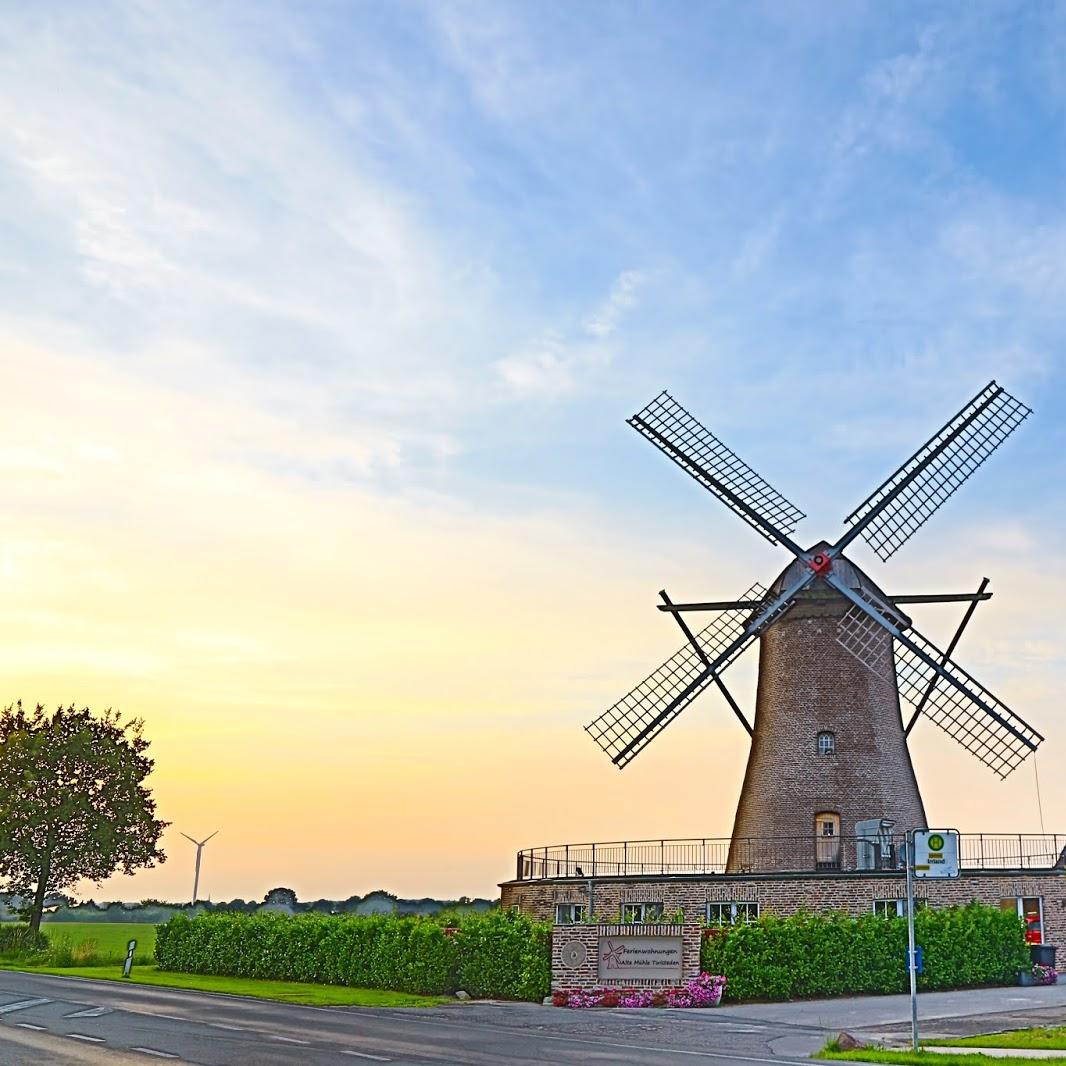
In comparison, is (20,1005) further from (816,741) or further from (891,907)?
(891,907)

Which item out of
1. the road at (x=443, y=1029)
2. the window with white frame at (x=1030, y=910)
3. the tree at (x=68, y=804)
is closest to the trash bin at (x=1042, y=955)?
the window with white frame at (x=1030, y=910)

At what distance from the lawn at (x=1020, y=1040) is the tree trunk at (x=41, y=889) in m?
45.0

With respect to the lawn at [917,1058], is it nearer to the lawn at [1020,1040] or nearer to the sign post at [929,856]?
the lawn at [1020,1040]

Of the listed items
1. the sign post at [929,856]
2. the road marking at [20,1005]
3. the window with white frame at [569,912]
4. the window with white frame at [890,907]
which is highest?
the sign post at [929,856]

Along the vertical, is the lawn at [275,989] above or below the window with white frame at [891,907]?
below

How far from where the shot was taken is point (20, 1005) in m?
25.9

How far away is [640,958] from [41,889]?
35652 mm

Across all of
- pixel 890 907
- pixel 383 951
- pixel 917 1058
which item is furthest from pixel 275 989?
pixel 917 1058

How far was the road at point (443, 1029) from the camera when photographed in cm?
1680

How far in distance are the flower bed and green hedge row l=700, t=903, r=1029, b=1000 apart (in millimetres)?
446

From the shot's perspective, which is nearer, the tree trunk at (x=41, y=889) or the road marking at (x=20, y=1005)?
the road marking at (x=20, y=1005)

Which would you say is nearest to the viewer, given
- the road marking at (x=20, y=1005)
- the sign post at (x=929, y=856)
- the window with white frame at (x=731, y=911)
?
the sign post at (x=929, y=856)

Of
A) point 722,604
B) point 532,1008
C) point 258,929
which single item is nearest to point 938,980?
point 532,1008

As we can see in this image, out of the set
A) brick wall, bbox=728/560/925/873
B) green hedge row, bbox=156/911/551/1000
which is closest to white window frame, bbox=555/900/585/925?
brick wall, bbox=728/560/925/873
